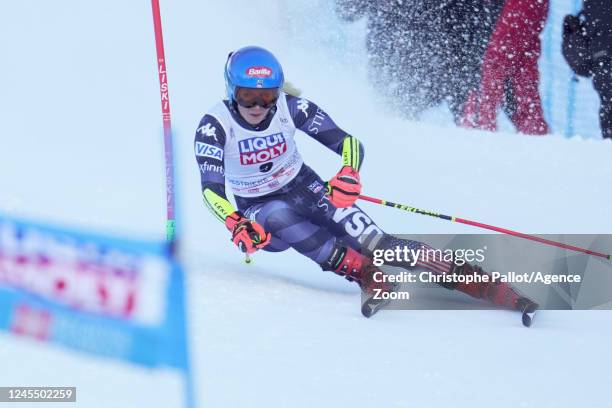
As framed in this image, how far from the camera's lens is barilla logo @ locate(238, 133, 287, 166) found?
3840 millimetres

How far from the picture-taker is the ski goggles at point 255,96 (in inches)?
144

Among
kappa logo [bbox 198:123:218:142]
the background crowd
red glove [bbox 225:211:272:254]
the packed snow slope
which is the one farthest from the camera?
the background crowd

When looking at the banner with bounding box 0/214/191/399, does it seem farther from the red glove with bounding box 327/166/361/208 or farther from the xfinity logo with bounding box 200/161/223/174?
the red glove with bounding box 327/166/361/208

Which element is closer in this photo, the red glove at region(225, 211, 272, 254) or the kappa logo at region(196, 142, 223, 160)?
the red glove at region(225, 211, 272, 254)

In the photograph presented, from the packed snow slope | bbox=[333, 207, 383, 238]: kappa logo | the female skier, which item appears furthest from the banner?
bbox=[333, 207, 383, 238]: kappa logo

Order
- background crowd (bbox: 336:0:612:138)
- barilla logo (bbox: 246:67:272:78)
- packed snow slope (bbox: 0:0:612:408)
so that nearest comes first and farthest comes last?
packed snow slope (bbox: 0:0:612:408)
barilla logo (bbox: 246:67:272:78)
background crowd (bbox: 336:0:612:138)

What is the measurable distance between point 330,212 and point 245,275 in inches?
19.7

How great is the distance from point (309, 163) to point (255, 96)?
→ 1045mm

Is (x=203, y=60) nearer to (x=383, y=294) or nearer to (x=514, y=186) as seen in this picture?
(x=514, y=186)

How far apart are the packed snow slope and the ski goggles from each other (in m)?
0.63

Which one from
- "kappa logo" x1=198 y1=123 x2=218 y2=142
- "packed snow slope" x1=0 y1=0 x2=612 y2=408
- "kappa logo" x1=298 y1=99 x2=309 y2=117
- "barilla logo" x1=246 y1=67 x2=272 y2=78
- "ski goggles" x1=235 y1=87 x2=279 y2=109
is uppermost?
"barilla logo" x1=246 y1=67 x2=272 y2=78

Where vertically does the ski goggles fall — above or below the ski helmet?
below

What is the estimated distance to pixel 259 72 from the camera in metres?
3.61

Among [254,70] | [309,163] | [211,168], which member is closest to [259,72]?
[254,70]
